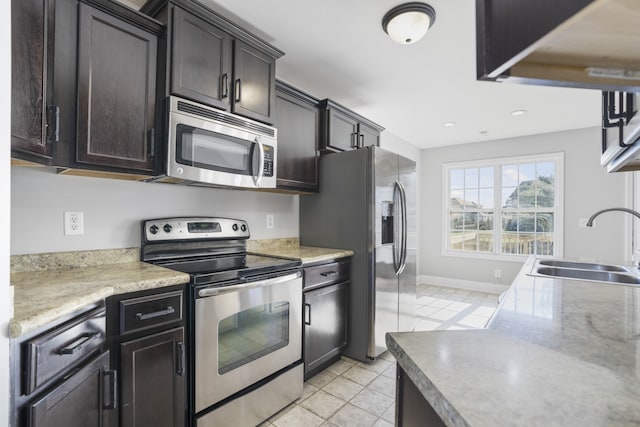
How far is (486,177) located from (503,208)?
56 centimetres

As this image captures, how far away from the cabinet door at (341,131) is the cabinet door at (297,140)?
13 centimetres

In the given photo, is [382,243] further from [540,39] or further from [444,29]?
[540,39]

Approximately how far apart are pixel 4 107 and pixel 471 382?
1.28m

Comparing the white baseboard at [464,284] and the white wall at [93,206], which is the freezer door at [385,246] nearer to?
the white wall at [93,206]

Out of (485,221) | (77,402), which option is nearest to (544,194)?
(485,221)

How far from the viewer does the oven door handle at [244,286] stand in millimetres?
1496

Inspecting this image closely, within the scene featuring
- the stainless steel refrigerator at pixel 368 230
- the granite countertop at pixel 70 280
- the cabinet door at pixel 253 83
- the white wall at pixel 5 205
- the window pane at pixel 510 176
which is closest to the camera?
the white wall at pixel 5 205

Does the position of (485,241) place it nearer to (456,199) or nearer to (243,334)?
(456,199)

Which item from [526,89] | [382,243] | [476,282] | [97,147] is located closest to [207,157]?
[97,147]

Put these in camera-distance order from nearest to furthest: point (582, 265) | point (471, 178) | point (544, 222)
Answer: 1. point (582, 265)
2. point (544, 222)
3. point (471, 178)

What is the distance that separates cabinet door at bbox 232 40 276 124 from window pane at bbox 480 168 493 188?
4.18 metres

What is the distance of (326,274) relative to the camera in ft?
7.67

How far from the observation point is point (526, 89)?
296 centimetres

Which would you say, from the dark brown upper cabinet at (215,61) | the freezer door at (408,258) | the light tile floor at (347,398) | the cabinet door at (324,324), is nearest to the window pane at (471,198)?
the freezer door at (408,258)
